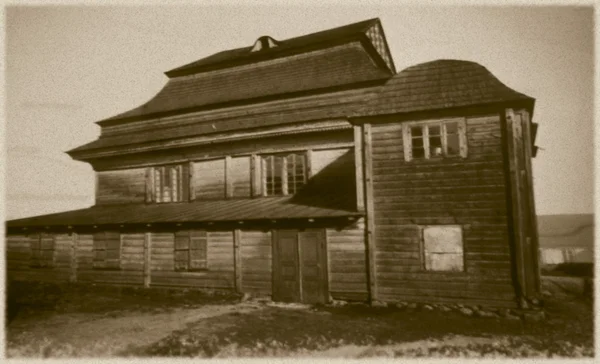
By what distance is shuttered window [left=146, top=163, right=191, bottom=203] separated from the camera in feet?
60.8

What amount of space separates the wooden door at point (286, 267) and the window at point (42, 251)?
12.2 m

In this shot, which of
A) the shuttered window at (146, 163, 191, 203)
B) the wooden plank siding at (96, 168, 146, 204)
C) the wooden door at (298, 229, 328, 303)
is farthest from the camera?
the wooden plank siding at (96, 168, 146, 204)

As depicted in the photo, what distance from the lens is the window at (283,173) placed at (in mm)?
16269

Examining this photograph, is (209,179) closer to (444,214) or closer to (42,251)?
(42,251)

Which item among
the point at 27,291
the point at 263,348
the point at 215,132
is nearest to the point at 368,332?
the point at 263,348

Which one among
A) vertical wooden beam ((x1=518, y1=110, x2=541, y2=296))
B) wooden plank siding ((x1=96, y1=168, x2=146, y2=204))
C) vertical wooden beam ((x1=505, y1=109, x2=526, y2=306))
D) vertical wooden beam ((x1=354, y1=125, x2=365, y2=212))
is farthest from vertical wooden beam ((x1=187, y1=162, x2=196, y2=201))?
vertical wooden beam ((x1=518, y1=110, x2=541, y2=296))

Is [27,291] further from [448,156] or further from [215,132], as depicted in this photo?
[448,156]

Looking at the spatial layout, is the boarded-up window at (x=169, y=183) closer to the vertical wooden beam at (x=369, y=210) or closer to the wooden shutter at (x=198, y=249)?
the wooden shutter at (x=198, y=249)

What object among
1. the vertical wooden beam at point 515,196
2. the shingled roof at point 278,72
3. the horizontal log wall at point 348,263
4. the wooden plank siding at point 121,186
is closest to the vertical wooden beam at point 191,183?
the wooden plank siding at point 121,186

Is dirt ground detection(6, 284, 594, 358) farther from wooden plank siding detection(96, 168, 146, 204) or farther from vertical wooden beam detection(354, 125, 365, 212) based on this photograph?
wooden plank siding detection(96, 168, 146, 204)

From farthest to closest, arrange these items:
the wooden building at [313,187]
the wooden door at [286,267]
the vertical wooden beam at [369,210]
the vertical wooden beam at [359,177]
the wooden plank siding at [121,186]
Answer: the wooden plank siding at [121,186]
the wooden door at [286,267]
the vertical wooden beam at [359,177]
the vertical wooden beam at [369,210]
the wooden building at [313,187]

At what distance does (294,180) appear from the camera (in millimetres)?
16297

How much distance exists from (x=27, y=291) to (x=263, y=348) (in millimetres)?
13607

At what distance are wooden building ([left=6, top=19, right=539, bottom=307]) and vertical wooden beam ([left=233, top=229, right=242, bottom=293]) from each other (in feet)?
0.28
